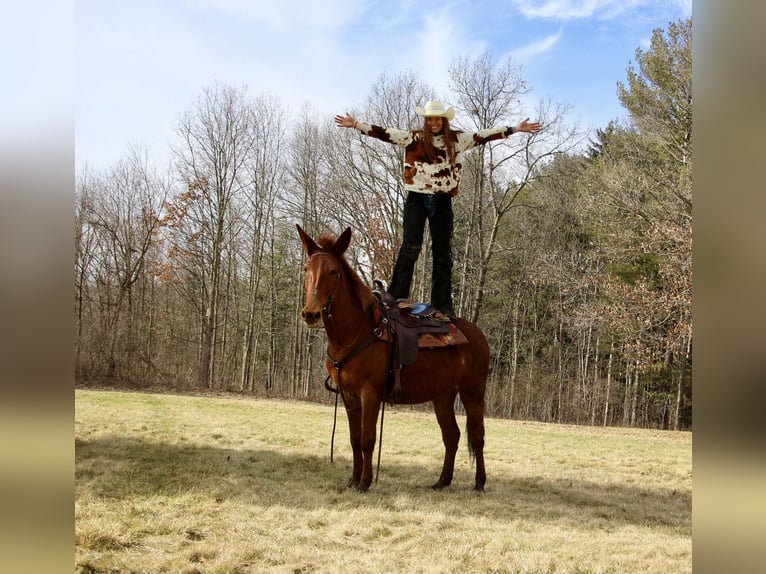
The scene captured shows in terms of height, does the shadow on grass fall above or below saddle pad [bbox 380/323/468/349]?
below

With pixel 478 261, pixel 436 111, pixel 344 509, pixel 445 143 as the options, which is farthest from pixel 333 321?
pixel 478 261

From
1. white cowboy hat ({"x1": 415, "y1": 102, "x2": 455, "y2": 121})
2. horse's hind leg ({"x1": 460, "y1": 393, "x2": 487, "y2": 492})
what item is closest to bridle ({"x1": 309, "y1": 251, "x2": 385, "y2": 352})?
horse's hind leg ({"x1": 460, "y1": 393, "x2": 487, "y2": 492})

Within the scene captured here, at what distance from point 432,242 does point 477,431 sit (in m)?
1.97

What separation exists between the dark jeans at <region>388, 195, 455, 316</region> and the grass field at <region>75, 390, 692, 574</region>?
1.96 m

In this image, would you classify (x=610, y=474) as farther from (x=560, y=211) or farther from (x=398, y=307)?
(x=560, y=211)

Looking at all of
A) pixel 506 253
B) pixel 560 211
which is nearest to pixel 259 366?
pixel 506 253

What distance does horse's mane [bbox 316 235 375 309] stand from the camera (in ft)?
15.6

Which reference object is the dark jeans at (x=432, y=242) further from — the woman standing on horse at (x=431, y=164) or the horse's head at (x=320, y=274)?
the horse's head at (x=320, y=274)

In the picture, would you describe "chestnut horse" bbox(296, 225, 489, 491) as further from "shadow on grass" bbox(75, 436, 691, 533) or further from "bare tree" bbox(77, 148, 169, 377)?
"bare tree" bbox(77, 148, 169, 377)

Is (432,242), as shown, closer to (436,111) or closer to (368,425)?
(436,111)
